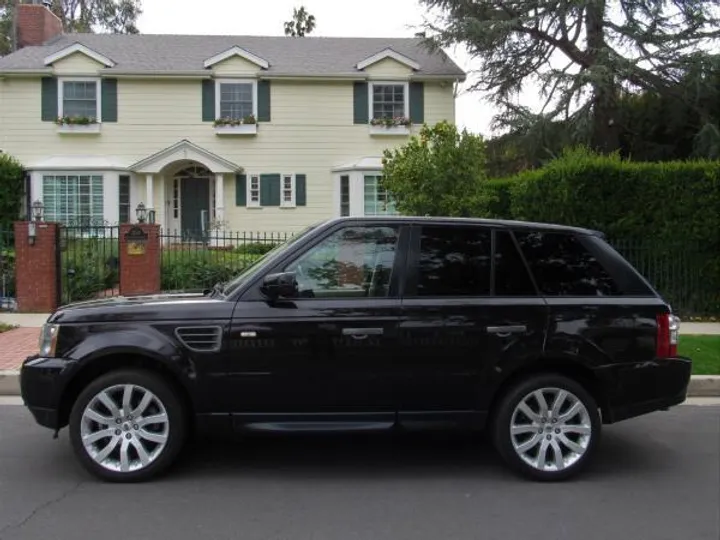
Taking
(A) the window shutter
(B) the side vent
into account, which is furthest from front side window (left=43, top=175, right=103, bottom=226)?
(B) the side vent

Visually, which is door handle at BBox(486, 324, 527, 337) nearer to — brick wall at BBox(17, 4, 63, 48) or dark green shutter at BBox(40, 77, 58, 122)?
dark green shutter at BBox(40, 77, 58, 122)

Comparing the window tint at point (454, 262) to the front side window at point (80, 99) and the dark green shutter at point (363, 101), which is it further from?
the front side window at point (80, 99)

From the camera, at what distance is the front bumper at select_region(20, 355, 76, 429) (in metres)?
4.74

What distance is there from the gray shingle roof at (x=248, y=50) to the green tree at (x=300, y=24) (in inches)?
918

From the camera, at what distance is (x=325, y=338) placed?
4762 millimetres

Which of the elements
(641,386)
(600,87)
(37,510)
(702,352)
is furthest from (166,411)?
(600,87)

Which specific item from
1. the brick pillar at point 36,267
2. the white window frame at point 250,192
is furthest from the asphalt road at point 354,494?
the white window frame at point 250,192

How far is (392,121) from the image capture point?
23.2 metres

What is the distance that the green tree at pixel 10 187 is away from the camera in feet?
69.7

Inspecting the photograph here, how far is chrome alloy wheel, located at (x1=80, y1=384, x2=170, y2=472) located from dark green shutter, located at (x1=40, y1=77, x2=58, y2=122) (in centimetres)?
2060

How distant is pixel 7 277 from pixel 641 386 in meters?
12.0

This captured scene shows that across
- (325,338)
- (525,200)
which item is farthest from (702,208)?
(325,338)

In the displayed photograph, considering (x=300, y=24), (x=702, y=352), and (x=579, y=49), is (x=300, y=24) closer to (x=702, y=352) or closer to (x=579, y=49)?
(x=579, y=49)

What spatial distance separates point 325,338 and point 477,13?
67.0ft
